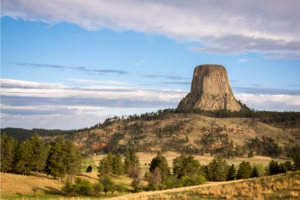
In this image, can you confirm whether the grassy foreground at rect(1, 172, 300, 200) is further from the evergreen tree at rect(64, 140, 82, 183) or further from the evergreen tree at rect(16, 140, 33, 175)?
the evergreen tree at rect(16, 140, 33, 175)

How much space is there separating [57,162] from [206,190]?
1912 inches

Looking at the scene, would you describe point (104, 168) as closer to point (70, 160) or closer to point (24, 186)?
point (70, 160)

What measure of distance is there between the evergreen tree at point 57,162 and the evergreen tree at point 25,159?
5646mm

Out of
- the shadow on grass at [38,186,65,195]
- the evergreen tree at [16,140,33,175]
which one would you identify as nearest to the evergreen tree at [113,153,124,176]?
the evergreen tree at [16,140,33,175]

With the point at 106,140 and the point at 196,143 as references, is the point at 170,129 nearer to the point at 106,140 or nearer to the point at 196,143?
the point at 196,143

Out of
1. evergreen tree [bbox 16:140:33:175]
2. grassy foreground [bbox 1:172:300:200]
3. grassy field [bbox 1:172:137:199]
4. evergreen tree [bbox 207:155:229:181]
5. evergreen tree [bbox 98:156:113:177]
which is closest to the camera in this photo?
grassy foreground [bbox 1:172:300:200]

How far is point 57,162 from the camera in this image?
194 ft

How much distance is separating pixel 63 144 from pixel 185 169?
3537 cm

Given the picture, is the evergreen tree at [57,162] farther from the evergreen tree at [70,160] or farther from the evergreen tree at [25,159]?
the evergreen tree at [25,159]

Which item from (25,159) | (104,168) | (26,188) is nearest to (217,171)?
(104,168)

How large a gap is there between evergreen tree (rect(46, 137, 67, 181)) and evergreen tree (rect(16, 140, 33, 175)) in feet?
18.5

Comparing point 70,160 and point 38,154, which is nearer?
point 70,160

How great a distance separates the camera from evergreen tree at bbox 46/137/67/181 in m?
58.5

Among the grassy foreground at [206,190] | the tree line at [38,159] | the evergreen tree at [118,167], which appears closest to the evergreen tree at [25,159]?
the tree line at [38,159]
